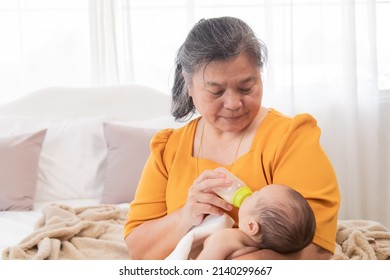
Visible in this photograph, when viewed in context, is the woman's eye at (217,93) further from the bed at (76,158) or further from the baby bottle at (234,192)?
the bed at (76,158)

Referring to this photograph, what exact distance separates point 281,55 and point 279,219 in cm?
159

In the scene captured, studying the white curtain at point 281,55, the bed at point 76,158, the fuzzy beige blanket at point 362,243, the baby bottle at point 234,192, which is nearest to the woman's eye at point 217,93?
the baby bottle at point 234,192

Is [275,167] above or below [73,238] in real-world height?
above

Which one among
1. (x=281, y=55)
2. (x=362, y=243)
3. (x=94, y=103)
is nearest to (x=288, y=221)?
(x=362, y=243)

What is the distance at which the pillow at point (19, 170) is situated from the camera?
203cm

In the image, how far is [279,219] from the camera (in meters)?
0.92

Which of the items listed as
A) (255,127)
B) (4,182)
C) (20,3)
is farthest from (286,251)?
(20,3)

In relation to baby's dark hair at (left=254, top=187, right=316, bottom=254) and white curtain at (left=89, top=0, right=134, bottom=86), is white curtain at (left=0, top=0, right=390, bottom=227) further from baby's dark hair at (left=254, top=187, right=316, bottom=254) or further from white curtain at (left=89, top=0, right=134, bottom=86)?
baby's dark hair at (left=254, top=187, right=316, bottom=254)

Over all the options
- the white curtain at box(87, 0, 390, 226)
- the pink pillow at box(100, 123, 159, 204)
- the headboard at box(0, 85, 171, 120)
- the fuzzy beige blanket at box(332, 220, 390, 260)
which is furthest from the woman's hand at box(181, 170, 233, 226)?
the white curtain at box(87, 0, 390, 226)

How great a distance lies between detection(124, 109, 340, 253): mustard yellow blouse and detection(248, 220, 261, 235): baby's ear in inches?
2.9

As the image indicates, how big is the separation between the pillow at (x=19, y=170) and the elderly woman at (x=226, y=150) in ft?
3.38

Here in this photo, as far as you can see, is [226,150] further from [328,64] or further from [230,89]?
[328,64]

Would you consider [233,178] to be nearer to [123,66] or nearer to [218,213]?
[218,213]

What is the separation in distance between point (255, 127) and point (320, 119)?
1400 millimetres
